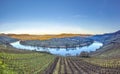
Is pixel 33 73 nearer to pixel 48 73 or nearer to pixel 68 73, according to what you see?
pixel 48 73

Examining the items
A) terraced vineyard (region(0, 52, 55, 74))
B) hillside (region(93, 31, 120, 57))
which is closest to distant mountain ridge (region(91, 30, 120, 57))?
hillside (region(93, 31, 120, 57))

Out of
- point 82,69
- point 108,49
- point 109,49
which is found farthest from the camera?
point 108,49

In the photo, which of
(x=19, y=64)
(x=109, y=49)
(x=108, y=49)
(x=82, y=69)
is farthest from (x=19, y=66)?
(x=108, y=49)

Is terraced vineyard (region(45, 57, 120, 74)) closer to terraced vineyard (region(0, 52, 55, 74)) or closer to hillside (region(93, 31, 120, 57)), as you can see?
terraced vineyard (region(0, 52, 55, 74))

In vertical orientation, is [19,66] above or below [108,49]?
above

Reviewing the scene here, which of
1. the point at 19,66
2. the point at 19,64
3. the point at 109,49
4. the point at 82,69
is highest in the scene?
the point at 19,66

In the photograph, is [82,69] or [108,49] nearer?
[82,69]

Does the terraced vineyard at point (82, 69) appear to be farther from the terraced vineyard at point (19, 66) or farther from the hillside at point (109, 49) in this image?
the hillside at point (109, 49)

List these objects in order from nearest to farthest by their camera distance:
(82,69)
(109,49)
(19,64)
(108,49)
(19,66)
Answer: (19,66)
(82,69)
(19,64)
(109,49)
(108,49)

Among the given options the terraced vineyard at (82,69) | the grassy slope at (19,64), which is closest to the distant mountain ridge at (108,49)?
the grassy slope at (19,64)

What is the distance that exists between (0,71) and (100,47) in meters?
146

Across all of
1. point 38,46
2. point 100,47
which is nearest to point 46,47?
point 38,46

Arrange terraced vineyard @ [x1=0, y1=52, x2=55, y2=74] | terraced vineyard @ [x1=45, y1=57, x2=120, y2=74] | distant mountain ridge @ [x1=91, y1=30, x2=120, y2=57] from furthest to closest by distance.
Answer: distant mountain ridge @ [x1=91, y1=30, x2=120, y2=57]
terraced vineyard @ [x1=45, y1=57, x2=120, y2=74]
terraced vineyard @ [x1=0, y1=52, x2=55, y2=74]

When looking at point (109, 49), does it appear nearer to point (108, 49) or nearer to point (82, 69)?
point (108, 49)
